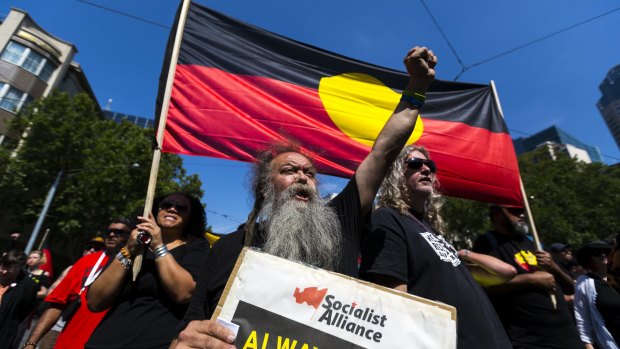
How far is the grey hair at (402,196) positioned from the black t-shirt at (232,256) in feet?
1.45

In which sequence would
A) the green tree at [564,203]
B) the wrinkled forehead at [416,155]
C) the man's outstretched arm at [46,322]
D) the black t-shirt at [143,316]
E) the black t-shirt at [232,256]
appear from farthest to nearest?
Answer: 1. the green tree at [564,203]
2. the man's outstretched arm at [46,322]
3. the wrinkled forehead at [416,155]
4. the black t-shirt at [143,316]
5. the black t-shirt at [232,256]

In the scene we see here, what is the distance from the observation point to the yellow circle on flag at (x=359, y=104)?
373 centimetres

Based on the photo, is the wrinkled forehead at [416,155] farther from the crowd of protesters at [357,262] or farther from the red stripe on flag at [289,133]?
the red stripe on flag at [289,133]

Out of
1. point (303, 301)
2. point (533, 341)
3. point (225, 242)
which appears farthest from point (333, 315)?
point (533, 341)

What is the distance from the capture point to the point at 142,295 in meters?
2.10

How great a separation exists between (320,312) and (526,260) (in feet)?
8.36

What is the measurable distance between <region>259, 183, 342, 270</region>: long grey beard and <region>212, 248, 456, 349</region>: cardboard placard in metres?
0.42

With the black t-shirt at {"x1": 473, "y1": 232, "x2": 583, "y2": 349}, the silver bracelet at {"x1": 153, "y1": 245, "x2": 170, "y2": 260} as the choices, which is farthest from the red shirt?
the black t-shirt at {"x1": 473, "y1": 232, "x2": 583, "y2": 349}

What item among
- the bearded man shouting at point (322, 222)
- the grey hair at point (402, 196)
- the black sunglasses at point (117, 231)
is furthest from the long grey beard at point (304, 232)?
the black sunglasses at point (117, 231)

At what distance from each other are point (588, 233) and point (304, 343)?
23.8 meters

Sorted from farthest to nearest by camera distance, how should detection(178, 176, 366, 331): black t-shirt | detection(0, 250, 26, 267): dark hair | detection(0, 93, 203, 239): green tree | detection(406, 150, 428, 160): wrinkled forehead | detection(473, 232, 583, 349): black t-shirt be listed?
detection(0, 93, 203, 239): green tree, detection(0, 250, 26, 267): dark hair, detection(473, 232, 583, 349): black t-shirt, detection(406, 150, 428, 160): wrinkled forehead, detection(178, 176, 366, 331): black t-shirt

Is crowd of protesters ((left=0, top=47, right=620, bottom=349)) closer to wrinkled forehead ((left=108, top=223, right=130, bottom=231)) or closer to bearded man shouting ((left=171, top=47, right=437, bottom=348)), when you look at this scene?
bearded man shouting ((left=171, top=47, right=437, bottom=348))

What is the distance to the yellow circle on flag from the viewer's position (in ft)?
12.3

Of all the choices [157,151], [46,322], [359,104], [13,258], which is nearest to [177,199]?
[157,151]
